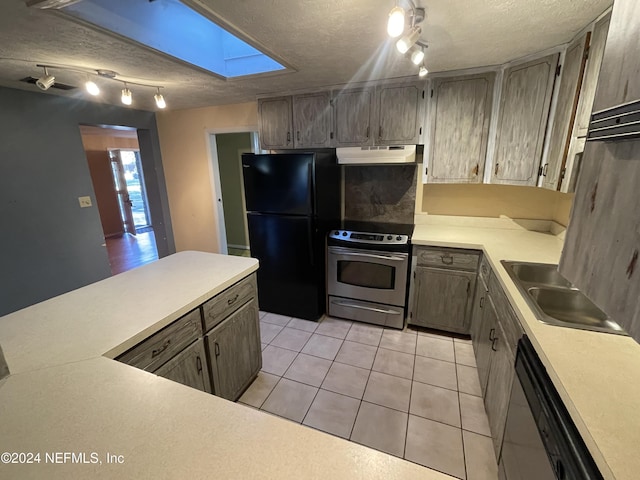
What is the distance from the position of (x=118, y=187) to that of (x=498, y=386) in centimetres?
795

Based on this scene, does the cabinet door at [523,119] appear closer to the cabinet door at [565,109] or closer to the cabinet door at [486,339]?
the cabinet door at [565,109]

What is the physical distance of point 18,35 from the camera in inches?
63.2

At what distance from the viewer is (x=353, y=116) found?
8.96 ft

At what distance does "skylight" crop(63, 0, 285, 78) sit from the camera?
60.4 inches

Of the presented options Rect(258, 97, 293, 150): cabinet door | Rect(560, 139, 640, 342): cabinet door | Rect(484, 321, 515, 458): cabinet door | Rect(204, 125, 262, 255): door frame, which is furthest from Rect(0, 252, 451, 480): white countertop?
Rect(204, 125, 262, 255): door frame

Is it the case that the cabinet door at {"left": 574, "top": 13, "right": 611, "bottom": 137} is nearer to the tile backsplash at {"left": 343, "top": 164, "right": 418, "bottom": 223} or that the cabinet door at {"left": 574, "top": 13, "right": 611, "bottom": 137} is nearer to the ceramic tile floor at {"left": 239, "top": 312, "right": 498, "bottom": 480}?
the tile backsplash at {"left": 343, "top": 164, "right": 418, "bottom": 223}

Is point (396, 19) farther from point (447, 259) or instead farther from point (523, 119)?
point (447, 259)

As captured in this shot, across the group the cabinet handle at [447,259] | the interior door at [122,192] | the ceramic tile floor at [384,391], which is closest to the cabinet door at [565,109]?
the cabinet handle at [447,259]

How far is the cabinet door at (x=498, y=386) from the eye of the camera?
1.44 meters

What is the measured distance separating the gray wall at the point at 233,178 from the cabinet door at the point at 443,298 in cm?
350

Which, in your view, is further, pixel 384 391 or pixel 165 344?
pixel 384 391

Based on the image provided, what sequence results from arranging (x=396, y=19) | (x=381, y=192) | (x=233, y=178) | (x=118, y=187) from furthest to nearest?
(x=118, y=187) → (x=233, y=178) → (x=381, y=192) → (x=396, y=19)

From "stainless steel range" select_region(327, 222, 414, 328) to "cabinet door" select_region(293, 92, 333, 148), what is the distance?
3.10 feet

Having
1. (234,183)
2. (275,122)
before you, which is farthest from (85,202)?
(275,122)
